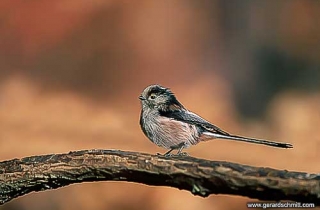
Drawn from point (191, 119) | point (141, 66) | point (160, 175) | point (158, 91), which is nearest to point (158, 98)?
point (158, 91)

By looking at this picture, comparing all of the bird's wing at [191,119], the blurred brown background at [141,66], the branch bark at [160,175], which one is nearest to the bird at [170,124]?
the bird's wing at [191,119]

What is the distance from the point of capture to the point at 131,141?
165 inches

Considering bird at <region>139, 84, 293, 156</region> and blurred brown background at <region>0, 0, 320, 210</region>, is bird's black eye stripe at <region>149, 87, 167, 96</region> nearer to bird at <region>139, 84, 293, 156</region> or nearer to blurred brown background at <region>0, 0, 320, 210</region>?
bird at <region>139, 84, 293, 156</region>

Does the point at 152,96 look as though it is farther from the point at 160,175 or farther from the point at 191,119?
the point at 160,175

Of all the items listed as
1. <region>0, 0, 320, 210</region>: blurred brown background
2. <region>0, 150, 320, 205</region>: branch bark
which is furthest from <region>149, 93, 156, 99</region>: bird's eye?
<region>0, 0, 320, 210</region>: blurred brown background

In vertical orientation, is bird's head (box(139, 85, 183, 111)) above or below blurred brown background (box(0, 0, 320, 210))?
below

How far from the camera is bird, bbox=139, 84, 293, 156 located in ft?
6.76

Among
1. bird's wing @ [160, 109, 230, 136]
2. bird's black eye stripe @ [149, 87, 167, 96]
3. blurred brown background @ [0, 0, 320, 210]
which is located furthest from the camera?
blurred brown background @ [0, 0, 320, 210]

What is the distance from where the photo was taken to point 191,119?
6.95 feet

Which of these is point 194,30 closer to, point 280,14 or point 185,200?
point 280,14

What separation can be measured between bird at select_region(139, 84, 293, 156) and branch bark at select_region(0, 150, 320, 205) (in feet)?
1.20

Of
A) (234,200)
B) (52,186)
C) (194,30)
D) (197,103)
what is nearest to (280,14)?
(194,30)

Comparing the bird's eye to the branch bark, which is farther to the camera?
the bird's eye

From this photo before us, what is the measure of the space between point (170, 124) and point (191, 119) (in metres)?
0.09
